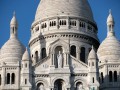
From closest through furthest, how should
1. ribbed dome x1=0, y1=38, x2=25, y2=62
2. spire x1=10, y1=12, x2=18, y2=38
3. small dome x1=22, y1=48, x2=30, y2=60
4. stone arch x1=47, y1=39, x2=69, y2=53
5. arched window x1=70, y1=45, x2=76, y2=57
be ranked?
small dome x1=22, y1=48, x2=30, y2=60, stone arch x1=47, y1=39, x2=69, y2=53, ribbed dome x1=0, y1=38, x2=25, y2=62, arched window x1=70, y1=45, x2=76, y2=57, spire x1=10, y1=12, x2=18, y2=38

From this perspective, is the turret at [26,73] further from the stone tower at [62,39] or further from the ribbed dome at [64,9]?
the ribbed dome at [64,9]

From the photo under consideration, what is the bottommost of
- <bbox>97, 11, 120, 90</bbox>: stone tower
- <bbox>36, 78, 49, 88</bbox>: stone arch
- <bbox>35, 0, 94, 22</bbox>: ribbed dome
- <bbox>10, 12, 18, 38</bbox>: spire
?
<bbox>36, 78, 49, 88</bbox>: stone arch

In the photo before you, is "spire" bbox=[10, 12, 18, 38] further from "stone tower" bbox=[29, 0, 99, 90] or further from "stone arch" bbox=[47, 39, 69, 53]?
"stone arch" bbox=[47, 39, 69, 53]

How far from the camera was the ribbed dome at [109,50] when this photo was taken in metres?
102

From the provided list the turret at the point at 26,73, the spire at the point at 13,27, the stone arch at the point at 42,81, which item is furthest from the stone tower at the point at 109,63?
the spire at the point at 13,27

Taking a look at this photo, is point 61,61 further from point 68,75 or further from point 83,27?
point 83,27

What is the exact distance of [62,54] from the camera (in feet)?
324

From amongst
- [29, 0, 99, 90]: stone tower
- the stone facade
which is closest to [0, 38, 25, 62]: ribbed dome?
the stone facade

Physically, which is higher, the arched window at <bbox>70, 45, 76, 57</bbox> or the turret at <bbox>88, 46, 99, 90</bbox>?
the arched window at <bbox>70, 45, 76, 57</bbox>

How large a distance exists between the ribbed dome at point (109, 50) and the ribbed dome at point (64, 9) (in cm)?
762

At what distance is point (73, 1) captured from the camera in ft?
369

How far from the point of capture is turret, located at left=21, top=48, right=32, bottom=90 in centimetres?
9519

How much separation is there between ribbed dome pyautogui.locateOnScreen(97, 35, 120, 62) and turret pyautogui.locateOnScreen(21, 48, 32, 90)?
10635 mm

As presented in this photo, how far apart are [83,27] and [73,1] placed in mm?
4432
